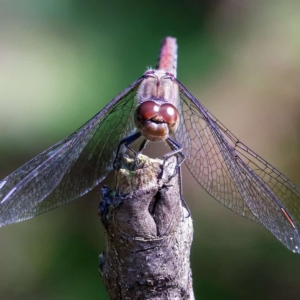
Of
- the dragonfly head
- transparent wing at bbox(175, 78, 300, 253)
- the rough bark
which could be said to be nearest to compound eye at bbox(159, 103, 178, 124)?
the dragonfly head

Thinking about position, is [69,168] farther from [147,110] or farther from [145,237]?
[145,237]

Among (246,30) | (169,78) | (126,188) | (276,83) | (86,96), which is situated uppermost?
(246,30)

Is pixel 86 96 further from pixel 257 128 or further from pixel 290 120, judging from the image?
pixel 290 120

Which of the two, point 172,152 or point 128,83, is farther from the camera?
point 128,83

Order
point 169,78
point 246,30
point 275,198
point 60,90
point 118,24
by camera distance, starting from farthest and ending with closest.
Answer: point 246,30 < point 118,24 < point 60,90 < point 169,78 < point 275,198

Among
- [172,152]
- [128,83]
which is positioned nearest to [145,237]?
[172,152]

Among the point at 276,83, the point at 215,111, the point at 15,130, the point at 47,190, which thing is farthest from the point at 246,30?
the point at 47,190

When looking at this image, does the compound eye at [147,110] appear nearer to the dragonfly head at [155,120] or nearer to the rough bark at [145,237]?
the dragonfly head at [155,120]
